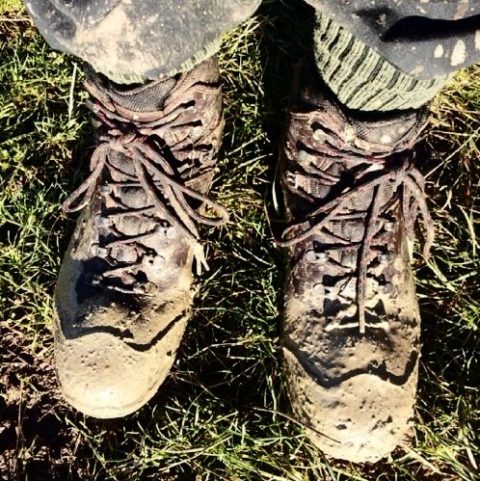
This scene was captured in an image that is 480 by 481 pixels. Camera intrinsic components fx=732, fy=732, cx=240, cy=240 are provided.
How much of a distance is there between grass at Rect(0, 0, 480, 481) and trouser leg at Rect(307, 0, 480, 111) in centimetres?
66

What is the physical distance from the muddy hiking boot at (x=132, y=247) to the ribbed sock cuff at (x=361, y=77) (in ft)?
0.92

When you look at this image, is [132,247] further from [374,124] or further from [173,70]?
[374,124]

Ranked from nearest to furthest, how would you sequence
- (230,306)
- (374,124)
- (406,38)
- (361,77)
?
1. (406,38)
2. (361,77)
3. (374,124)
4. (230,306)

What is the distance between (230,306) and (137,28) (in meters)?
0.85

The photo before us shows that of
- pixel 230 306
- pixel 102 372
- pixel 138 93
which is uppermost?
pixel 138 93

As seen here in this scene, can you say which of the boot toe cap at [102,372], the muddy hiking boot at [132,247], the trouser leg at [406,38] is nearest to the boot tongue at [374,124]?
the trouser leg at [406,38]

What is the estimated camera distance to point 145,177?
1519 millimetres

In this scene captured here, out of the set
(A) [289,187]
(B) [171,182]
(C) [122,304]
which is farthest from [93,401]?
(A) [289,187]

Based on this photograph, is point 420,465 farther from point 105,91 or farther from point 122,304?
point 105,91

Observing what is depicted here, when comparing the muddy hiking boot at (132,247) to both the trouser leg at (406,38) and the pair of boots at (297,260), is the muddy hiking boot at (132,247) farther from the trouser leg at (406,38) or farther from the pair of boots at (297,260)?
the trouser leg at (406,38)

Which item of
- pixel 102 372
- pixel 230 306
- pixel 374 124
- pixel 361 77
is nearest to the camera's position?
pixel 361 77

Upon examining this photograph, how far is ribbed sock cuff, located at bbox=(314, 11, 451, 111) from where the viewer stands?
123cm

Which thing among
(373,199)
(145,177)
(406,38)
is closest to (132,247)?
(145,177)

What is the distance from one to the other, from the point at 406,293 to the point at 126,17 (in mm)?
836
